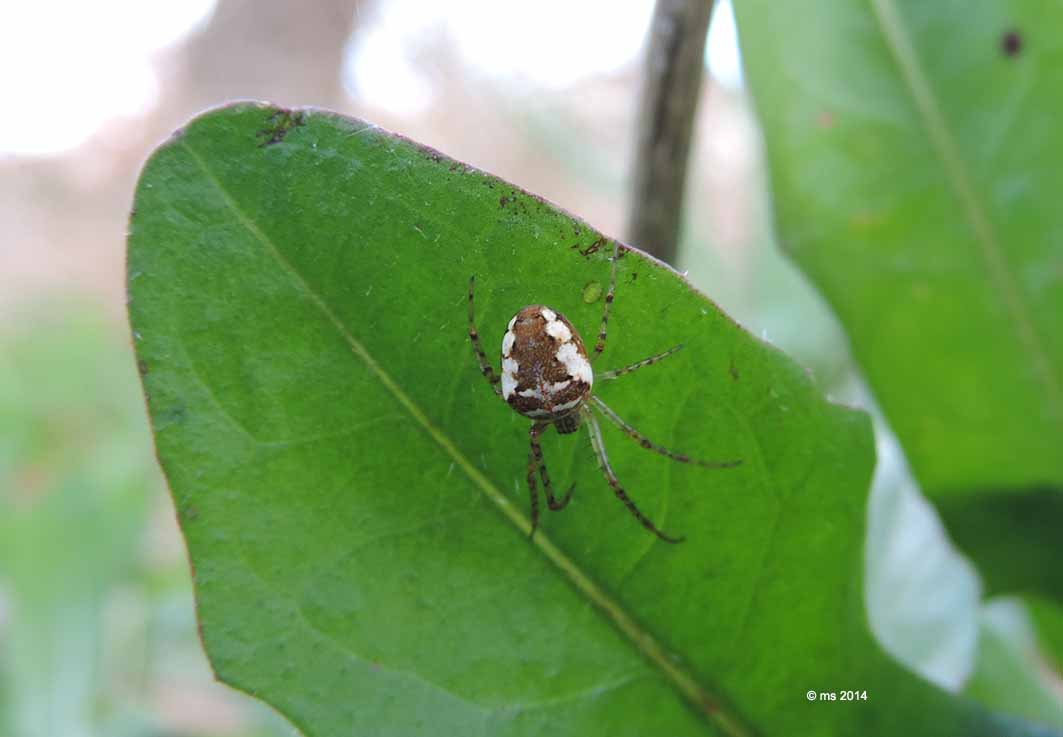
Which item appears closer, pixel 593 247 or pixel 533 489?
pixel 593 247

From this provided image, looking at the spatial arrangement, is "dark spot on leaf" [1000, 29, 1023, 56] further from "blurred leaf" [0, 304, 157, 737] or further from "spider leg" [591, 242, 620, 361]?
"blurred leaf" [0, 304, 157, 737]

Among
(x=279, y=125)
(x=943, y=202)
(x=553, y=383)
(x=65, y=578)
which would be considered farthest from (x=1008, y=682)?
(x=65, y=578)

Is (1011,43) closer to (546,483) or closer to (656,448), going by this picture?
(656,448)

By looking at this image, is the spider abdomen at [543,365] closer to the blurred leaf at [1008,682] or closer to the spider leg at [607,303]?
the spider leg at [607,303]

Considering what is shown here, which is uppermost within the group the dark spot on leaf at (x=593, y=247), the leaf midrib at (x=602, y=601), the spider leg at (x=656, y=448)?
the dark spot on leaf at (x=593, y=247)

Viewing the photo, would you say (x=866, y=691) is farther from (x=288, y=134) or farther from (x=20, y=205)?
(x=20, y=205)

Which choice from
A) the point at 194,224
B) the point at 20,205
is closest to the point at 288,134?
the point at 194,224

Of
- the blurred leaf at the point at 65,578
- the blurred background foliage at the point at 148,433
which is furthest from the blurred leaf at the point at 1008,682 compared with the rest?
the blurred leaf at the point at 65,578

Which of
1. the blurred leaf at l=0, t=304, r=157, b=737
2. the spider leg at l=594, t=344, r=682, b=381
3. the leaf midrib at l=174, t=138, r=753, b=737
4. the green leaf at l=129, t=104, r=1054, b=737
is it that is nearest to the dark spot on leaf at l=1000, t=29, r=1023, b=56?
the green leaf at l=129, t=104, r=1054, b=737
